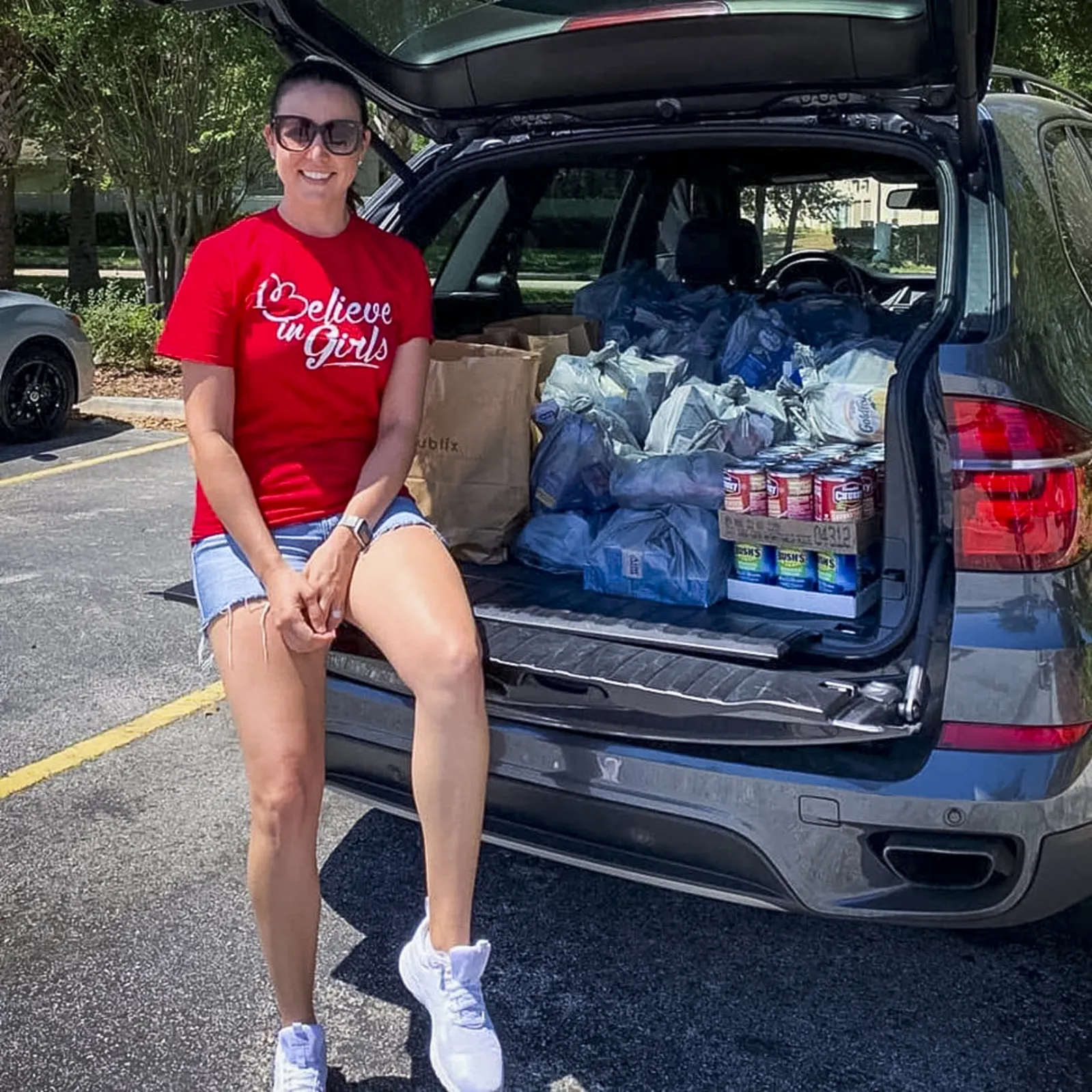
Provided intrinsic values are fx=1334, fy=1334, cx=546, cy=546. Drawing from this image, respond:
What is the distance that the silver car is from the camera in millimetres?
8383

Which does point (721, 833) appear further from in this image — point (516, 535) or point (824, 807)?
point (516, 535)

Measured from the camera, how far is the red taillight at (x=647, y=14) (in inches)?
111

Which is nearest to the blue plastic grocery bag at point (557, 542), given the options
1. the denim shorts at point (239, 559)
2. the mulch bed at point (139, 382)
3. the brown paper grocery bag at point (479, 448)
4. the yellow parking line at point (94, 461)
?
the brown paper grocery bag at point (479, 448)

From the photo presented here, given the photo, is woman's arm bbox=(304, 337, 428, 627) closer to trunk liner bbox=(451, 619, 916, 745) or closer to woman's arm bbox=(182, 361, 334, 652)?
woman's arm bbox=(182, 361, 334, 652)

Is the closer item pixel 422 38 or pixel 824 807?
pixel 824 807

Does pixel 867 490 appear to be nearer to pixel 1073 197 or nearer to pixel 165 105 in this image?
pixel 1073 197

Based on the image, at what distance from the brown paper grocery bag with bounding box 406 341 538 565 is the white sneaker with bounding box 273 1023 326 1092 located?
1.20 metres

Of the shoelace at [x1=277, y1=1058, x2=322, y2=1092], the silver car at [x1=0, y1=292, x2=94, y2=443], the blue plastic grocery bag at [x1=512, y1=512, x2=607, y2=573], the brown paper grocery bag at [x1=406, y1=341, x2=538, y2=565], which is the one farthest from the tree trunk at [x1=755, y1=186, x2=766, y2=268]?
the silver car at [x1=0, y1=292, x2=94, y2=443]

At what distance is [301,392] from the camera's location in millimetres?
2564

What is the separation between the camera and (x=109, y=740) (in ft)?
13.1

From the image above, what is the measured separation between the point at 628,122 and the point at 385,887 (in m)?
1.96

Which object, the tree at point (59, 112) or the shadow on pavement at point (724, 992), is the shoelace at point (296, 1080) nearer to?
the shadow on pavement at point (724, 992)

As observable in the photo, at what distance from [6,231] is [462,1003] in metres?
16.8

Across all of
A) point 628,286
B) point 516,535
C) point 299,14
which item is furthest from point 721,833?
Answer: point 628,286
